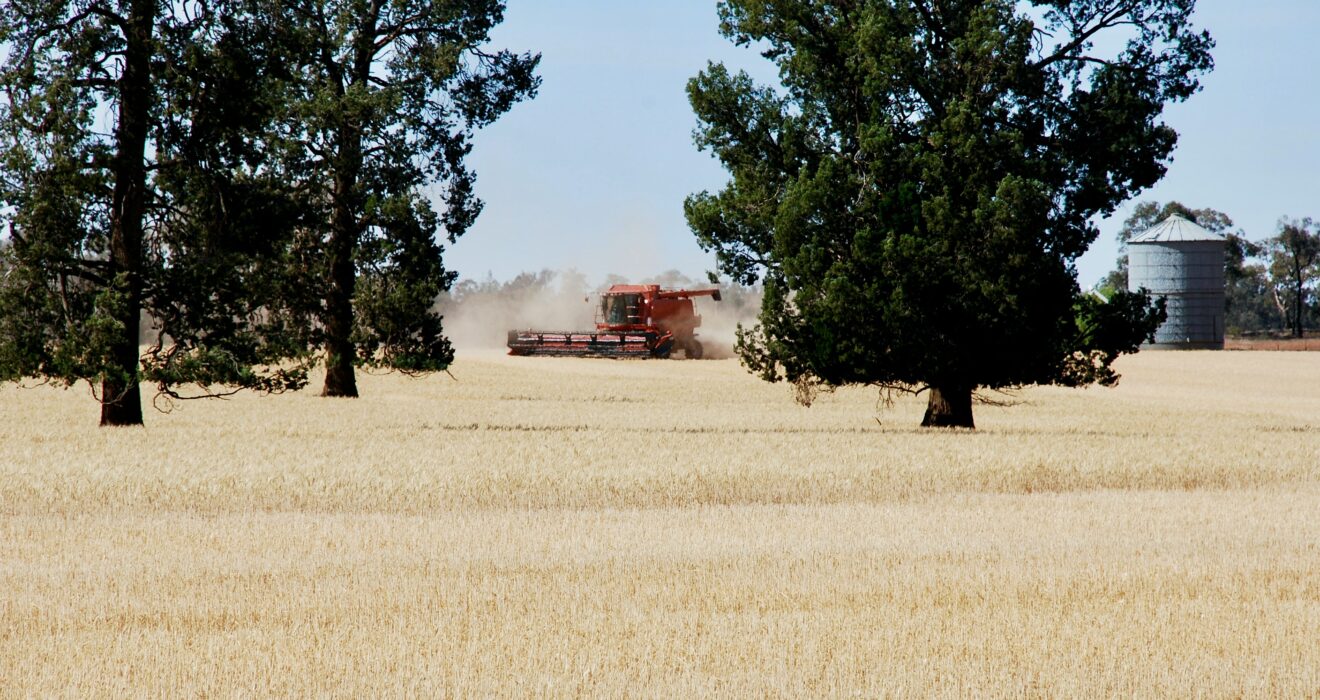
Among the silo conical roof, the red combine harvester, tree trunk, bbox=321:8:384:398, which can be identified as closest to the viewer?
tree trunk, bbox=321:8:384:398

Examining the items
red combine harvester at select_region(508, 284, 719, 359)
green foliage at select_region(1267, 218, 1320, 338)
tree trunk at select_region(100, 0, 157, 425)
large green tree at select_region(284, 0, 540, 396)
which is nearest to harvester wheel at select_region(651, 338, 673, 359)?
red combine harvester at select_region(508, 284, 719, 359)

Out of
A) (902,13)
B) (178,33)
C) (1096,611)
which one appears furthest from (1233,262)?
(1096,611)

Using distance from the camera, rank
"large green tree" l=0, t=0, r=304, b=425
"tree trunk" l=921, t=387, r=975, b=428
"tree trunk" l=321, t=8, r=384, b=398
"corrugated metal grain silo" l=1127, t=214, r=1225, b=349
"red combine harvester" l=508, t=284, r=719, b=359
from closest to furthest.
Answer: "large green tree" l=0, t=0, r=304, b=425, "tree trunk" l=921, t=387, r=975, b=428, "tree trunk" l=321, t=8, r=384, b=398, "red combine harvester" l=508, t=284, r=719, b=359, "corrugated metal grain silo" l=1127, t=214, r=1225, b=349

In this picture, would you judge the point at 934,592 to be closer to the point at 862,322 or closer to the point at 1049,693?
the point at 1049,693

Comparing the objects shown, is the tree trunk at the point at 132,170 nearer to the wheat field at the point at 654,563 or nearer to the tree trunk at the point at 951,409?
the wheat field at the point at 654,563

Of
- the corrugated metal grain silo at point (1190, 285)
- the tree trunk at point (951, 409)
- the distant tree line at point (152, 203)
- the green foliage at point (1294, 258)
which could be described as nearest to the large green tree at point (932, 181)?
the tree trunk at point (951, 409)

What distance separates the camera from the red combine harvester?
202 ft

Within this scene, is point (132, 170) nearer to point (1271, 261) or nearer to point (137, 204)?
point (137, 204)

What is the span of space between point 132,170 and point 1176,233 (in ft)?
237

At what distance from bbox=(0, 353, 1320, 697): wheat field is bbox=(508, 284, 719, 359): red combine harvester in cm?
3672

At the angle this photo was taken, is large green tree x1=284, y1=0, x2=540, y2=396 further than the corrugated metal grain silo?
No

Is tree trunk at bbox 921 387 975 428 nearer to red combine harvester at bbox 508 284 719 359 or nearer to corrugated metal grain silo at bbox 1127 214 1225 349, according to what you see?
red combine harvester at bbox 508 284 719 359

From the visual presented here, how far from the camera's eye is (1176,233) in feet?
267

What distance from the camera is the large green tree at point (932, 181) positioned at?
23.8m
